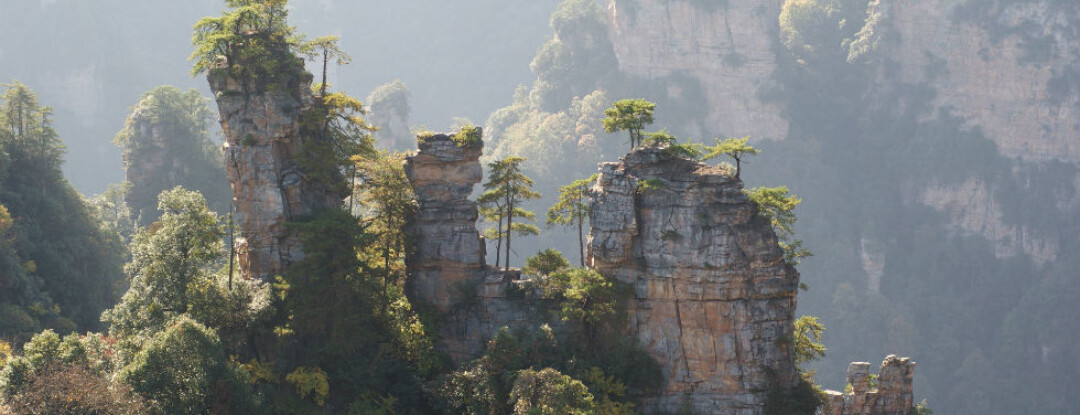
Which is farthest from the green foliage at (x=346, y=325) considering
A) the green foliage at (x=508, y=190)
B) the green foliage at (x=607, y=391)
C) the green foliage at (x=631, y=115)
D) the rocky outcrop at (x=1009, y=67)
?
the rocky outcrop at (x=1009, y=67)

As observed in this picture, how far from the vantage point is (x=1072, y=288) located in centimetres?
8394

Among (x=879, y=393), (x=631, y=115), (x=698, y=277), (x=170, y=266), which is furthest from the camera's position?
(x=879, y=393)

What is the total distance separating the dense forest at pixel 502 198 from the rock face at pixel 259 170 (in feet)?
1.09

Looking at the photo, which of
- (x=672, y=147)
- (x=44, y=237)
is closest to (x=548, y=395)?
(x=672, y=147)

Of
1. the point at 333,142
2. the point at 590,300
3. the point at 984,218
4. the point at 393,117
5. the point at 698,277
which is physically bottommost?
the point at 590,300

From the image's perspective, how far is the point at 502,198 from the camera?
35.3 meters

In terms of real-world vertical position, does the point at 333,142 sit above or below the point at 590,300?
above

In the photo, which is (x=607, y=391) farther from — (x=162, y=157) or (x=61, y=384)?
(x=162, y=157)

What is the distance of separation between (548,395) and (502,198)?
26.7 feet

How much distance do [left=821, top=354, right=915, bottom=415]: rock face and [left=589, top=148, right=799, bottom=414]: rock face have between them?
2.80 m

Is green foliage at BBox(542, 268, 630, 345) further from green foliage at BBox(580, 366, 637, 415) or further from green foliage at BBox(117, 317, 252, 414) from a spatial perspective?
green foliage at BBox(117, 317, 252, 414)

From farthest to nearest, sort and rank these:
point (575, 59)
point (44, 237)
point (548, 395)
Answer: point (575, 59), point (44, 237), point (548, 395)

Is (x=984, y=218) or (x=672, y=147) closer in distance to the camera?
(x=672, y=147)

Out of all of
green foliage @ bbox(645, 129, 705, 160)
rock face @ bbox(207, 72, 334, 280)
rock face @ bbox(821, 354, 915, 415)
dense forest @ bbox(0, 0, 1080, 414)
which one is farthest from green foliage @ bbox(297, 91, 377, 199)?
rock face @ bbox(821, 354, 915, 415)
